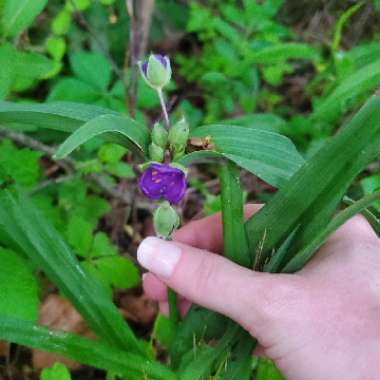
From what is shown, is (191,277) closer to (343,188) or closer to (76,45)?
(343,188)

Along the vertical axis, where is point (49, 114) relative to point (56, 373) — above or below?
above

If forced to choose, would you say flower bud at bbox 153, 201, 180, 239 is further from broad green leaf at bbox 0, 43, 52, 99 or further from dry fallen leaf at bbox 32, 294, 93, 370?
dry fallen leaf at bbox 32, 294, 93, 370

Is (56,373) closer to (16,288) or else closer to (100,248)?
(16,288)

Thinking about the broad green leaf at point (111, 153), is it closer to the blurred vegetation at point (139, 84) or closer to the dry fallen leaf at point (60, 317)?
the blurred vegetation at point (139, 84)

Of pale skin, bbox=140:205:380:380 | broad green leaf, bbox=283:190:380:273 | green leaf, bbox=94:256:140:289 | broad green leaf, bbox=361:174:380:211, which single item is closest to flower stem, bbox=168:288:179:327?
pale skin, bbox=140:205:380:380

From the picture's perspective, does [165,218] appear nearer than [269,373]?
Yes

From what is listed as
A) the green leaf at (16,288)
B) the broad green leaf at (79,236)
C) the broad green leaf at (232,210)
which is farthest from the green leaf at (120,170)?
the broad green leaf at (232,210)

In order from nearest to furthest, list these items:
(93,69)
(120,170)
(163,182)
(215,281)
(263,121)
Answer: (163,182) < (215,281) < (120,170) < (93,69) < (263,121)

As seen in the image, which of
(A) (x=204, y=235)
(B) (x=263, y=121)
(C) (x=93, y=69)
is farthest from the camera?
(B) (x=263, y=121)

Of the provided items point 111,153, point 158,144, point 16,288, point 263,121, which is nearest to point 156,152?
point 158,144
